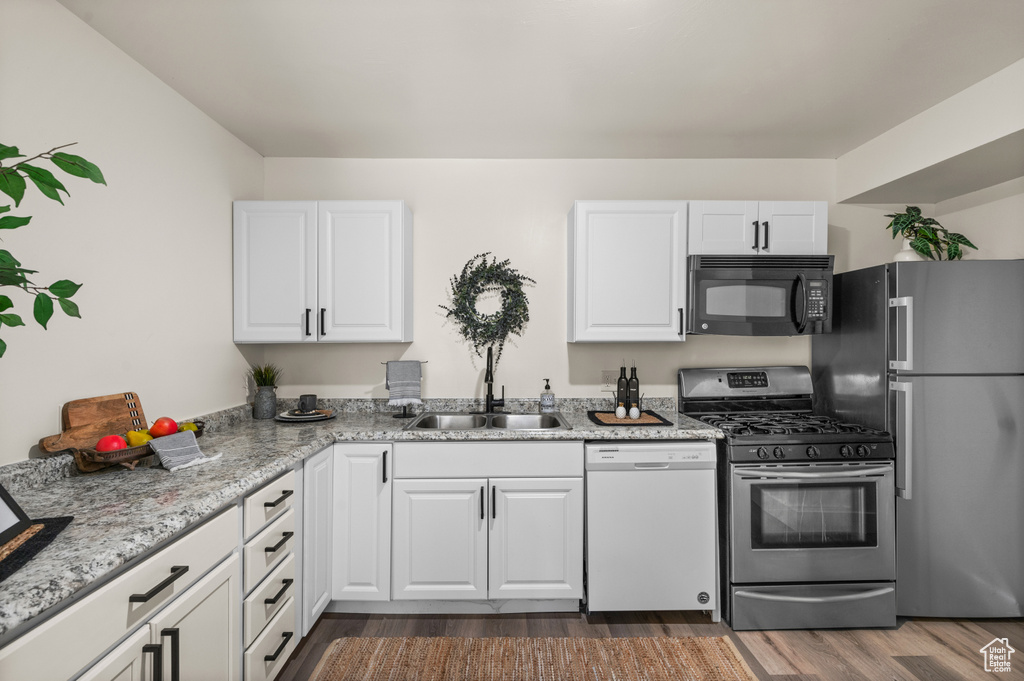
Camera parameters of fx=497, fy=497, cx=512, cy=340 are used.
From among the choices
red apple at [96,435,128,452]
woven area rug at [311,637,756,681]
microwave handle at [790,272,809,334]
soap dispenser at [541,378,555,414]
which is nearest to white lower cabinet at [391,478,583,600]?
woven area rug at [311,637,756,681]

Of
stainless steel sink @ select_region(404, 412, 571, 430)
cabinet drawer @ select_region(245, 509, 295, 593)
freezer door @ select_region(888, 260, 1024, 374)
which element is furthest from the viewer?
stainless steel sink @ select_region(404, 412, 571, 430)

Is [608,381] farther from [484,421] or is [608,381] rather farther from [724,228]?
[724,228]

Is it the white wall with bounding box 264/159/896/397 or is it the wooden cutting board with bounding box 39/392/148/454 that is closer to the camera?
the wooden cutting board with bounding box 39/392/148/454

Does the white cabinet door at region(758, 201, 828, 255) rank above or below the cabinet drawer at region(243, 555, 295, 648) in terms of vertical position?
above

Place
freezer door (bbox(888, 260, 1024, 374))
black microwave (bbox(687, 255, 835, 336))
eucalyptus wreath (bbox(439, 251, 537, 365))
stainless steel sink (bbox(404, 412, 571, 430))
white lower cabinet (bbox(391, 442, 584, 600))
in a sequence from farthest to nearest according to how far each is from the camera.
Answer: eucalyptus wreath (bbox(439, 251, 537, 365)), stainless steel sink (bbox(404, 412, 571, 430)), black microwave (bbox(687, 255, 835, 336)), white lower cabinet (bbox(391, 442, 584, 600)), freezer door (bbox(888, 260, 1024, 374))

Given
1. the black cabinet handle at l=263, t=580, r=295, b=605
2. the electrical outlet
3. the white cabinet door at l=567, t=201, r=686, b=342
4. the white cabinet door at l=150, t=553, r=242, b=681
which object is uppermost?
the white cabinet door at l=567, t=201, r=686, b=342

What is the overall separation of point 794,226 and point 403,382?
2.35 meters

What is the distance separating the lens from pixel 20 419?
5.14 feet

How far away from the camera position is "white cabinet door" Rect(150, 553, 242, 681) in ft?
4.07

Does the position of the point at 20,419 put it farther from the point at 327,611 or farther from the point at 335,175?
the point at 335,175

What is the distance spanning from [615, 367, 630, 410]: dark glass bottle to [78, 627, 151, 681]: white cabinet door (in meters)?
2.27

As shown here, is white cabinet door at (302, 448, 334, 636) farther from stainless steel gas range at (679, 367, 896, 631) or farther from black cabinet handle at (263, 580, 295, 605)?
stainless steel gas range at (679, 367, 896, 631)

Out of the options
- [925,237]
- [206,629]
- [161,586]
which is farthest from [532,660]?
[925,237]

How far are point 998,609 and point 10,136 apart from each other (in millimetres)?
4329
